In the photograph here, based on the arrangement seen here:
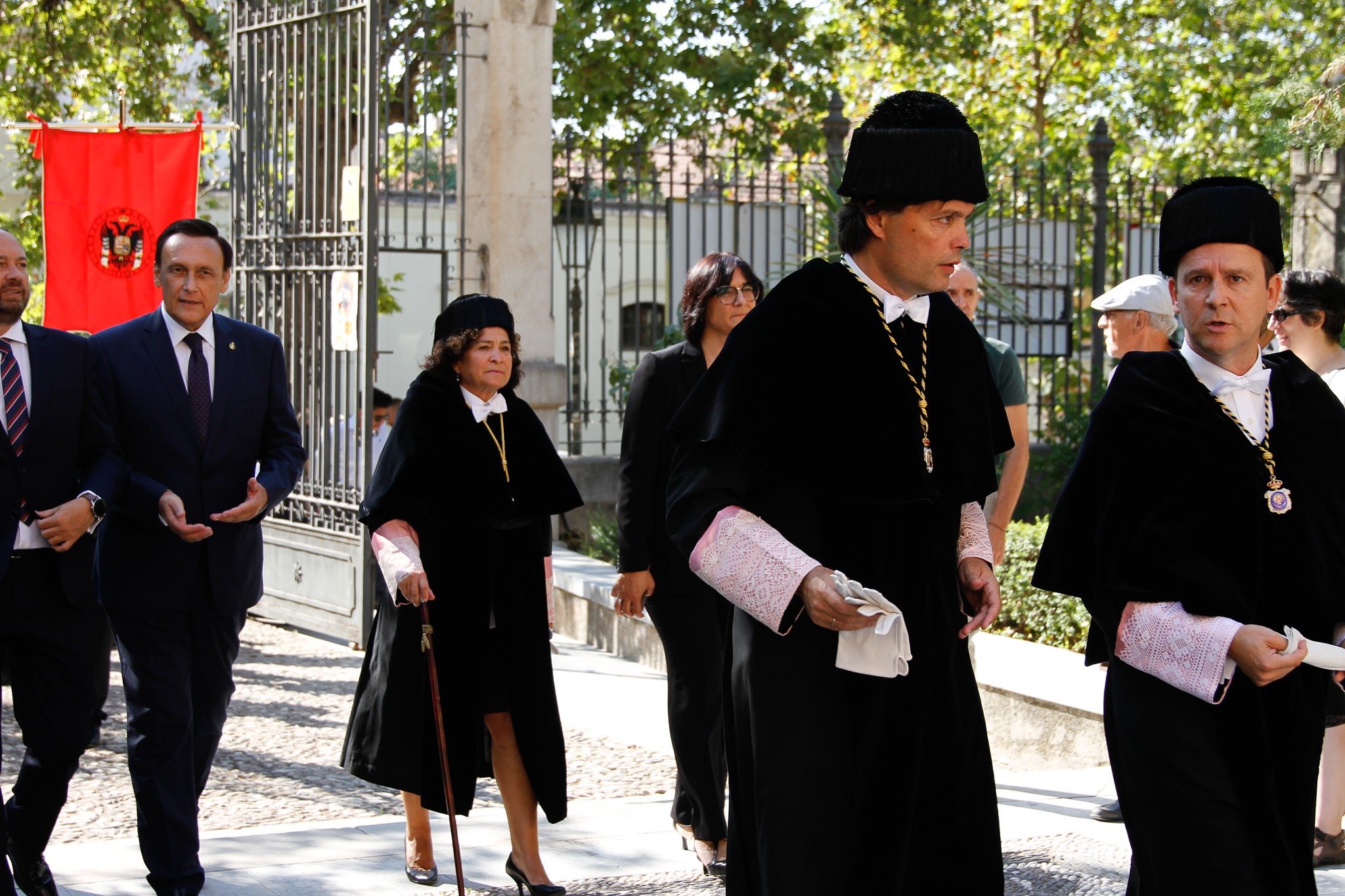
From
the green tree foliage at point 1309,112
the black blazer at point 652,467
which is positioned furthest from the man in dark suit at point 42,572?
the green tree foliage at point 1309,112

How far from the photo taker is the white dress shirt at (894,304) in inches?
134

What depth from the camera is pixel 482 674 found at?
5.20 m

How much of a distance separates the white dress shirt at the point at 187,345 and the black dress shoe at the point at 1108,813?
11.1ft

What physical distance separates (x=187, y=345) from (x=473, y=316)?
0.94 metres

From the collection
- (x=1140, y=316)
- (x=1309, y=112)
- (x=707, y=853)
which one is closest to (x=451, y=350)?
(x=707, y=853)

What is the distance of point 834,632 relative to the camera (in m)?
3.22

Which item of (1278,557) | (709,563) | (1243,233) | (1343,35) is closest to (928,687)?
(709,563)

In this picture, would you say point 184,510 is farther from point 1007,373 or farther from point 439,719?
point 1007,373

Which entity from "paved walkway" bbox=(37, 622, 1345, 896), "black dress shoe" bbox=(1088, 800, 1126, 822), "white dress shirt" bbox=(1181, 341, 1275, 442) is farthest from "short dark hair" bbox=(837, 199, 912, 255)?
"black dress shoe" bbox=(1088, 800, 1126, 822)

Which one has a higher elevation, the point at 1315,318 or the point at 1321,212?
the point at 1321,212

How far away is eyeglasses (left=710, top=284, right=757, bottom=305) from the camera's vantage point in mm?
5594

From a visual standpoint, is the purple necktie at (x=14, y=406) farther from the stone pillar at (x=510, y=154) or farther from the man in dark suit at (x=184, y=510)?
the stone pillar at (x=510, y=154)

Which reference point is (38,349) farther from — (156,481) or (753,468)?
(753,468)

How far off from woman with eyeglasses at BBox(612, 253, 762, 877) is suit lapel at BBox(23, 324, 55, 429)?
1853 mm
